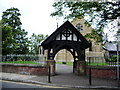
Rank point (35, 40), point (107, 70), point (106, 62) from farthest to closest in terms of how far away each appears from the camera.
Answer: point (35, 40) < point (106, 62) < point (107, 70)

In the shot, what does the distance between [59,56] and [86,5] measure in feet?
99.1

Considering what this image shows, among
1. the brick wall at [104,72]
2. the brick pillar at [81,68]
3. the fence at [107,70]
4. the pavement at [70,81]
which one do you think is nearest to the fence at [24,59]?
the pavement at [70,81]

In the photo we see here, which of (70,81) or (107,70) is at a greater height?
(107,70)

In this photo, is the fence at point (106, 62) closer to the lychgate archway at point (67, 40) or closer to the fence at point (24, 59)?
the lychgate archway at point (67, 40)

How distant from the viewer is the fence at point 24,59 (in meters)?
12.7

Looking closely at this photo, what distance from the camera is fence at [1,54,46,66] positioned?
A: 12.7 meters

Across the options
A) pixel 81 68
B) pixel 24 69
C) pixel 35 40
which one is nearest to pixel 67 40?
pixel 81 68

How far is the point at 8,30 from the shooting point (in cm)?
2294

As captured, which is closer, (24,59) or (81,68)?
(81,68)

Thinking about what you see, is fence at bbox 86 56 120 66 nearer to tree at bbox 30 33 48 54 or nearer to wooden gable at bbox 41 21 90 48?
wooden gable at bbox 41 21 90 48

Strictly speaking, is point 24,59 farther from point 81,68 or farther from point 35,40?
point 35,40

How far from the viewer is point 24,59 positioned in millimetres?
13586

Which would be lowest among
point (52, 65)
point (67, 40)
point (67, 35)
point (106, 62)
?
point (52, 65)

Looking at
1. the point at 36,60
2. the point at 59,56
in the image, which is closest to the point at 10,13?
the point at 59,56
